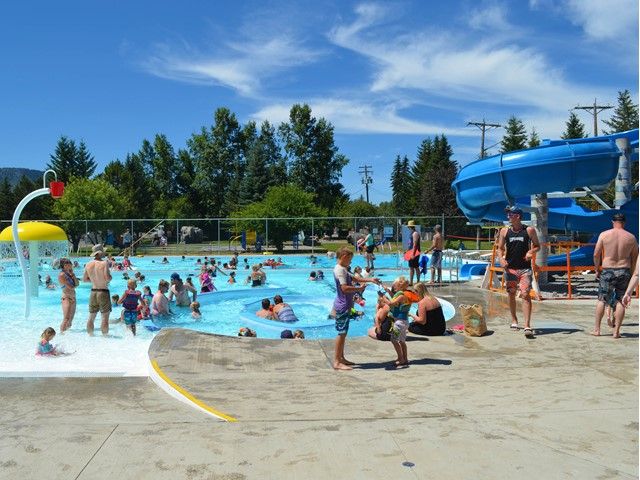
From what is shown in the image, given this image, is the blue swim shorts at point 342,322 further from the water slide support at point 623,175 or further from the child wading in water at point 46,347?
the water slide support at point 623,175

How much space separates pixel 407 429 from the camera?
4.10 metres

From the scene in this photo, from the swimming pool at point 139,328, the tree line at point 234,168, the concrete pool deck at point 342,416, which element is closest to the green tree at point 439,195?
the tree line at point 234,168

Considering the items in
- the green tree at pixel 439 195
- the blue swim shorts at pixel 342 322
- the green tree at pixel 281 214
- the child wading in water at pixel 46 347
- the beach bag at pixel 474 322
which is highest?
the green tree at pixel 439 195

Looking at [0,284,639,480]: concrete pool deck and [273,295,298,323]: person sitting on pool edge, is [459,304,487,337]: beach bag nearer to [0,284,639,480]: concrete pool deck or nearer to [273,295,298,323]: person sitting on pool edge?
[0,284,639,480]: concrete pool deck

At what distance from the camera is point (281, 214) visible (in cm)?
3397

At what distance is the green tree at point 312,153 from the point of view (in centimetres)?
5997

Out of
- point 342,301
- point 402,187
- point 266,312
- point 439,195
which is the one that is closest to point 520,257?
point 342,301

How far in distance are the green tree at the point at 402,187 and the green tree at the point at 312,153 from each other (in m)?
12.8

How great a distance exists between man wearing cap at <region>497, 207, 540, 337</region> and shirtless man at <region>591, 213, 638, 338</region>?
81 cm

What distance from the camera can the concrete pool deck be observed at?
352 centimetres

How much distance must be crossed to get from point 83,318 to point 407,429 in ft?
33.2

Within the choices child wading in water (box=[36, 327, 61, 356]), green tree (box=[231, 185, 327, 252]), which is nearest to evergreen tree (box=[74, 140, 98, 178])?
green tree (box=[231, 185, 327, 252])

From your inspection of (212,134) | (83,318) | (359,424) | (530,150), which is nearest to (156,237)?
(212,134)

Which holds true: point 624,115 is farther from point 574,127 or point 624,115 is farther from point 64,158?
point 64,158
